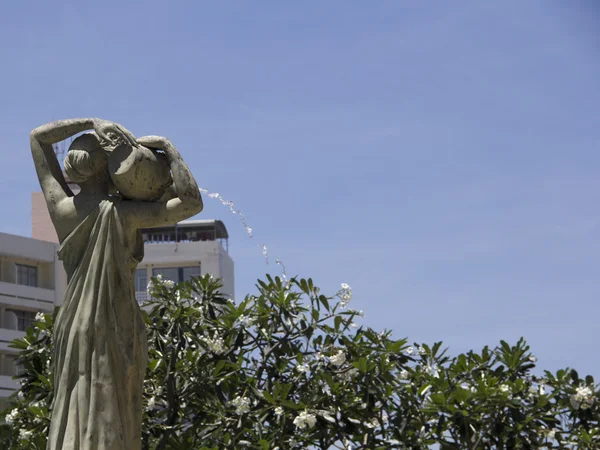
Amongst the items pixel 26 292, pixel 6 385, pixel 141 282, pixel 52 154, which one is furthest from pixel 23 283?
pixel 52 154

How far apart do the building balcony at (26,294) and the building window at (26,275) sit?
90 cm

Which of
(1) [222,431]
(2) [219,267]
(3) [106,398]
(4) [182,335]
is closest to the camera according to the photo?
(3) [106,398]

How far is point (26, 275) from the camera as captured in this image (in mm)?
49000

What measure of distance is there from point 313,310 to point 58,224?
5298 millimetres

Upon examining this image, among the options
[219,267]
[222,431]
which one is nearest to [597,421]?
[222,431]

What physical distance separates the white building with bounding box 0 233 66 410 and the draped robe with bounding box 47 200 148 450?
40.3m

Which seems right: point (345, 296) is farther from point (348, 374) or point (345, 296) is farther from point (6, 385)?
point (6, 385)

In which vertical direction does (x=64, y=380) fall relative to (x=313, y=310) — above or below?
below

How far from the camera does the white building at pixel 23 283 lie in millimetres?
47000

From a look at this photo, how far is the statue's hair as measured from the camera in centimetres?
718

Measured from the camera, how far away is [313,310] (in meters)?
12.2

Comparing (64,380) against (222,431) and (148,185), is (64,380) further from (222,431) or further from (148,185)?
(222,431)

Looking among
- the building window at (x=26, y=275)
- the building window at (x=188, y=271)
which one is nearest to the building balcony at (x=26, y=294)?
the building window at (x=26, y=275)

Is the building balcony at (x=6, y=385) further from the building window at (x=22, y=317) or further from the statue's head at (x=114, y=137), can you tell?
the statue's head at (x=114, y=137)
